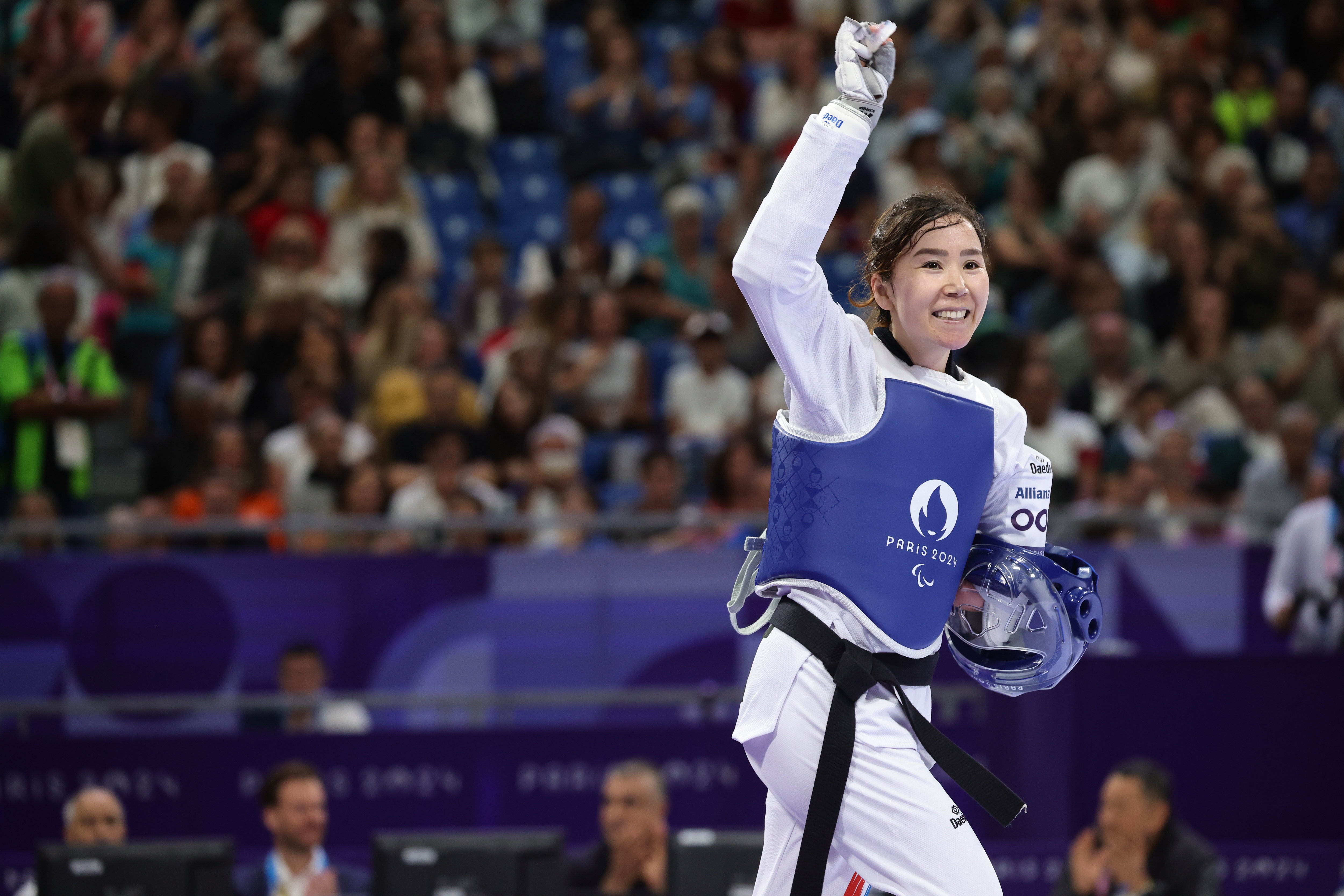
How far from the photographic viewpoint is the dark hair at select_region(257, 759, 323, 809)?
7.02m

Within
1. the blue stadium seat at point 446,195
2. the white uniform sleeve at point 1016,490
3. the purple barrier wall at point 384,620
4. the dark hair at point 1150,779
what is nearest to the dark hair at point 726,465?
the purple barrier wall at point 384,620

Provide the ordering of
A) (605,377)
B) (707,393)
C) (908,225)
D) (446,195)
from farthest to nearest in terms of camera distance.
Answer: (446,195) < (605,377) < (707,393) < (908,225)

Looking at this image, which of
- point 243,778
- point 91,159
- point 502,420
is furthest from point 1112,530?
point 91,159

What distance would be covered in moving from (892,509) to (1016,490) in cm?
43

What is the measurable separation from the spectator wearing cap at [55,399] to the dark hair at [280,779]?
3.34 meters

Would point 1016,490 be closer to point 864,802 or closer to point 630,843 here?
point 864,802

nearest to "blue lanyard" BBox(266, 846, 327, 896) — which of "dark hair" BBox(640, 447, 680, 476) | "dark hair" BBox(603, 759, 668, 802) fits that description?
"dark hair" BBox(603, 759, 668, 802)

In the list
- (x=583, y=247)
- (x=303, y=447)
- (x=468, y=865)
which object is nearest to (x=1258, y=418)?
(x=583, y=247)

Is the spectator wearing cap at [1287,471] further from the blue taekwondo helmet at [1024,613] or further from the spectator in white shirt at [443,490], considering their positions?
the blue taekwondo helmet at [1024,613]

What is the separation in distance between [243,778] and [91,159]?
5.78 m

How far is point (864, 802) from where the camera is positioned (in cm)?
376

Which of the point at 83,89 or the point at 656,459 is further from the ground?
the point at 83,89

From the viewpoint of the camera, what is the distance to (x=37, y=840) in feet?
25.8

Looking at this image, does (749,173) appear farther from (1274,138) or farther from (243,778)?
(243,778)
